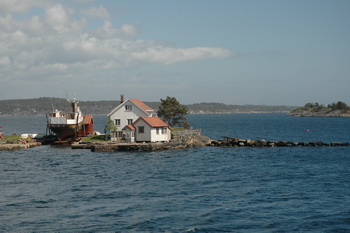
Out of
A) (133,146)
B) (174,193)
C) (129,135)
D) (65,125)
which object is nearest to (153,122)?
(129,135)

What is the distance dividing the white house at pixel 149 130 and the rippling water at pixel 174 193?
7360 millimetres

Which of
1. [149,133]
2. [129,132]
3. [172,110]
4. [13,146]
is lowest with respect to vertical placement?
[13,146]

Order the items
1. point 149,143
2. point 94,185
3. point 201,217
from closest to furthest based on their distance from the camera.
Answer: point 201,217 → point 94,185 → point 149,143

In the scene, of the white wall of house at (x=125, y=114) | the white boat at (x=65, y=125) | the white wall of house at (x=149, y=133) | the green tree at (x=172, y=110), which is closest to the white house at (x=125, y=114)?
the white wall of house at (x=125, y=114)

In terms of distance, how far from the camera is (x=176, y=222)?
96.4 ft

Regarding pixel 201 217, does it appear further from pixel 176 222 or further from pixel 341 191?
pixel 341 191

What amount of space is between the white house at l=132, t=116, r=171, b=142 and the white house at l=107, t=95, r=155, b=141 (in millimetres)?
3080

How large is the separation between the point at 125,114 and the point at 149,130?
706cm

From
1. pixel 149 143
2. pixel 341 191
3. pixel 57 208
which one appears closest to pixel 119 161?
pixel 149 143

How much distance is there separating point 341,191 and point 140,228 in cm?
2105

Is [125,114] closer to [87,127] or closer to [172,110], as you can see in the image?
[87,127]

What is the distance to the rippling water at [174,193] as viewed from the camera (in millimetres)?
29250

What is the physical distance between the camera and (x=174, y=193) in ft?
127

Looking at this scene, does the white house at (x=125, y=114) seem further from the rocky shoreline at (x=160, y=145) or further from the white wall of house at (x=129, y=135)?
the rocky shoreline at (x=160, y=145)
